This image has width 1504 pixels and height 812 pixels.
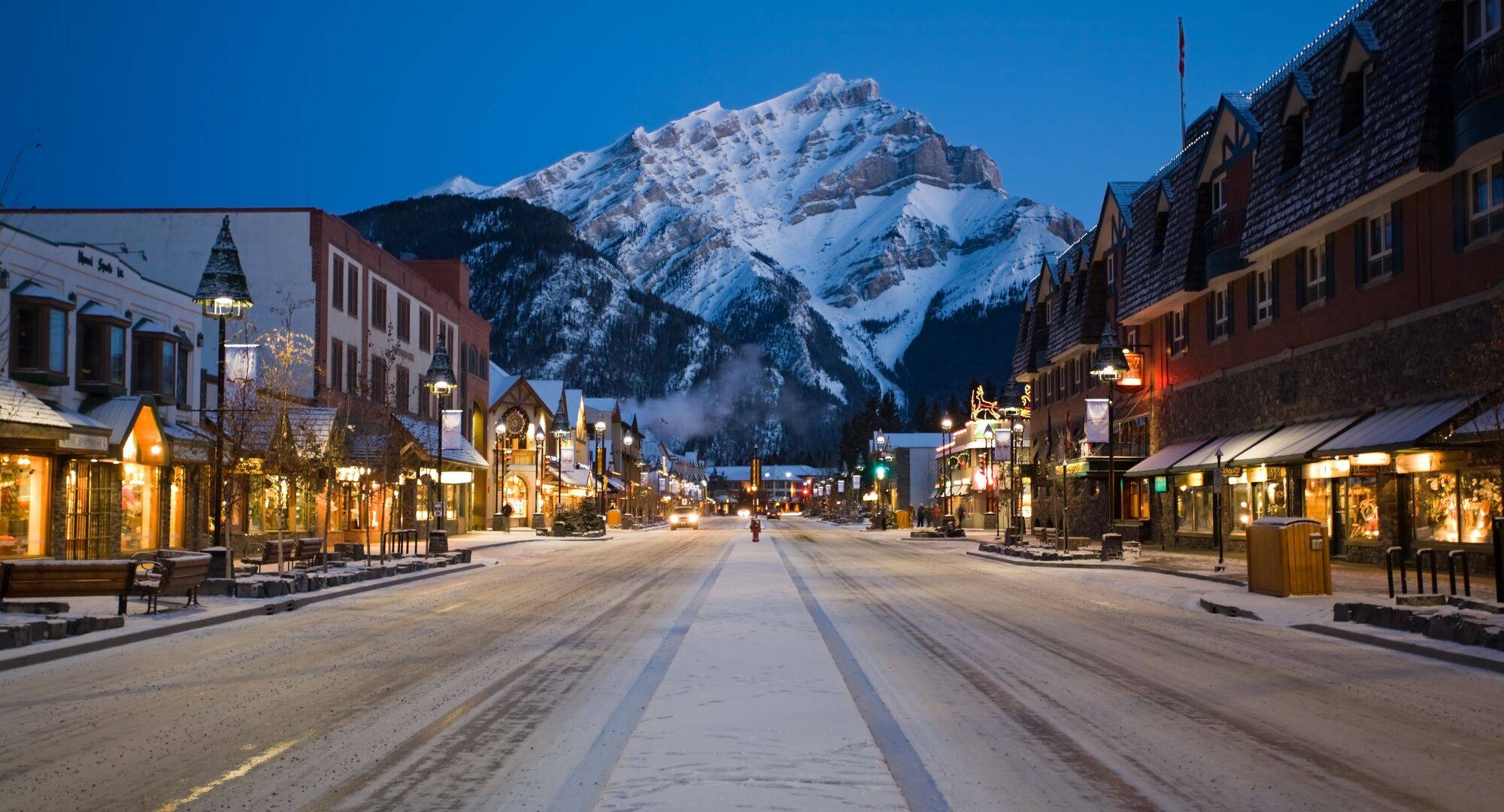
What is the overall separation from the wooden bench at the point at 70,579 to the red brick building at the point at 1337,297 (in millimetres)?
20667

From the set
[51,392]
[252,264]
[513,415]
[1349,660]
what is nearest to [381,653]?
[1349,660]

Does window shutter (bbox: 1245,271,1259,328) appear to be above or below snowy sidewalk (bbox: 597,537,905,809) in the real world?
above

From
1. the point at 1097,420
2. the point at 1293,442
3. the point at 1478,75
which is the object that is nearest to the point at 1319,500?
the point at 1293,442

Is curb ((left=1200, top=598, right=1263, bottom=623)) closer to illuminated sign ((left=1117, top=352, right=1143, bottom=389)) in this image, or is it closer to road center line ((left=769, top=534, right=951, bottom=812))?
road center line ((left=769, top=534, right=951, bottom=812))

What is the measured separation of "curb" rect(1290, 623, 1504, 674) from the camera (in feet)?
45.8

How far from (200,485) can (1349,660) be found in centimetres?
3176

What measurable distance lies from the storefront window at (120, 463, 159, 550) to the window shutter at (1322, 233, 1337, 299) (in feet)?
105

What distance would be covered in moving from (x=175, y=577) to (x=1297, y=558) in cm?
1962

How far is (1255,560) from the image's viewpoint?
23969 mm

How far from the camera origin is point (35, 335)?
1140 inches

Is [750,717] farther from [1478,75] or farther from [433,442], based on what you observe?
[433,442]

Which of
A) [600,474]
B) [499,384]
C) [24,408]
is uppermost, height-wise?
[499,384]

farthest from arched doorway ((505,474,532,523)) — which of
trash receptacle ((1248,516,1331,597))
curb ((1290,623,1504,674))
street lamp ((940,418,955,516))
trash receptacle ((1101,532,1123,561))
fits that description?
curb ((1290,623,1504,674))

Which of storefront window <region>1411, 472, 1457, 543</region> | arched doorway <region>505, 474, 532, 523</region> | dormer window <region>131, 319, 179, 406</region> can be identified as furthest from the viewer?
arched doorway <region>505, 474, 532, 523</region>
